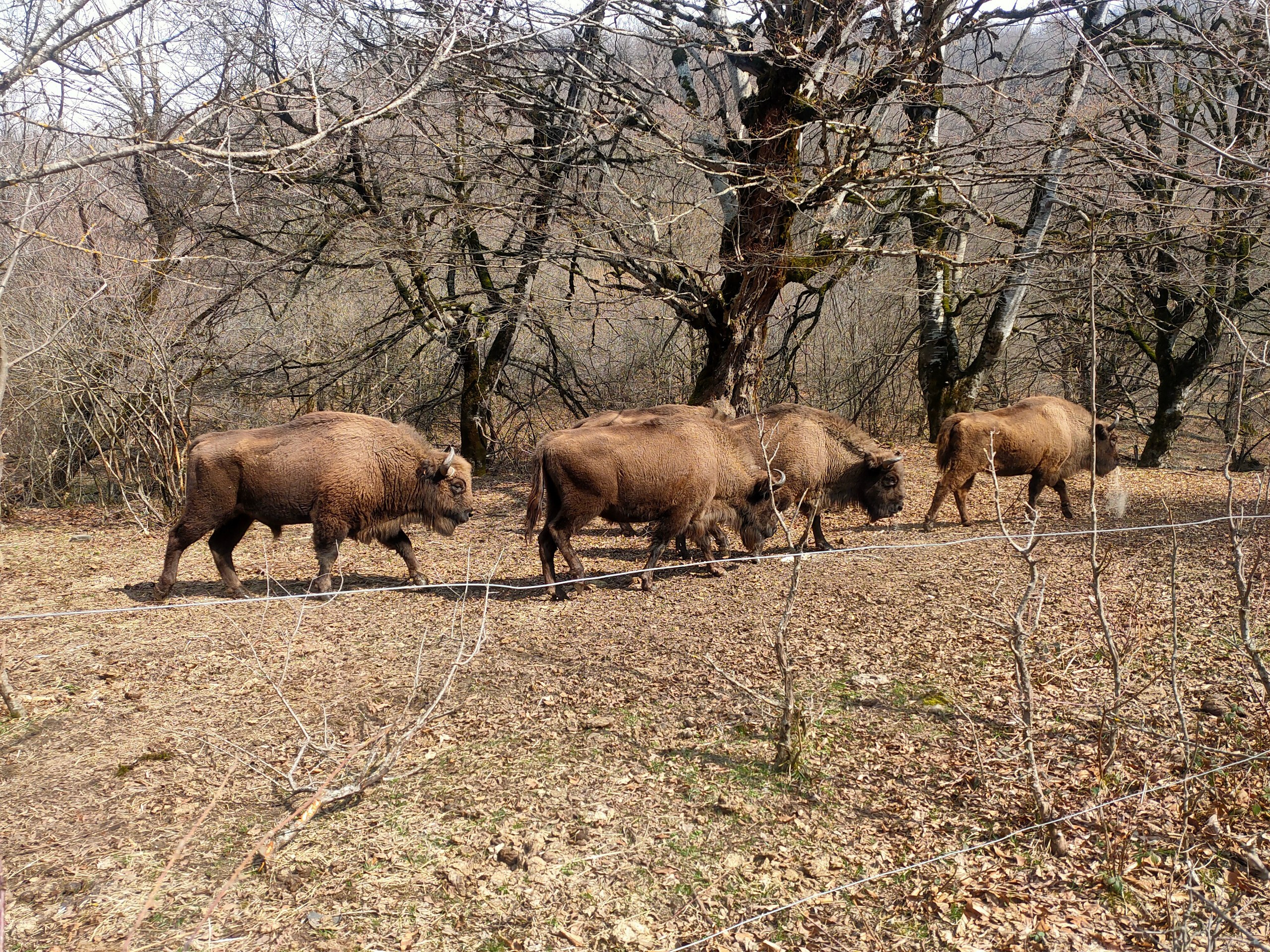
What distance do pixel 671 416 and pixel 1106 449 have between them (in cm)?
671

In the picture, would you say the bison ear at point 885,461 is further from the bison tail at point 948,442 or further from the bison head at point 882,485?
the bison tail at point 948,442

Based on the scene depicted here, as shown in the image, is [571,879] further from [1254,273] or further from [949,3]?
[1254,273]

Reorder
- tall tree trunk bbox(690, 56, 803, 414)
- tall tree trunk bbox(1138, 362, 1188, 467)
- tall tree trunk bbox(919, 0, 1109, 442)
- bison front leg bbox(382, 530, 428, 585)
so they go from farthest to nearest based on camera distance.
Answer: tall tree trunk bbox(1138, 362, 1188, 467)
tall tree trunk bbox(690, 56, 803, 414)
tall tree trunk bbox(919, 0, 1109, 442)
bison front leg bbox(382, 530, 428, 585)

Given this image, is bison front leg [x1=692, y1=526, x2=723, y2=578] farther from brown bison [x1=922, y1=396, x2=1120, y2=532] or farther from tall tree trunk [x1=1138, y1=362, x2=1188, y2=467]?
tall tree trunk [x1=1138, y1=362, x2=1188, y2=467]

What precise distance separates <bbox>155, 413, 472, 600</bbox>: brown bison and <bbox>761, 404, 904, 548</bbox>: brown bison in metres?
3.68

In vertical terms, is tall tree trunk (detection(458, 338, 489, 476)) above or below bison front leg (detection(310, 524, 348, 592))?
above

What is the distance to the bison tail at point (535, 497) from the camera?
8766mm

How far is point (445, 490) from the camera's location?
954 cm

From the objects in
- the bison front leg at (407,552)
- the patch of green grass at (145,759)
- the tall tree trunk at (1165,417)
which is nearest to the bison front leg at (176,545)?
the bison front leg at (407,552)

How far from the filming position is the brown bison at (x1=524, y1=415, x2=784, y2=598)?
28.5 feet

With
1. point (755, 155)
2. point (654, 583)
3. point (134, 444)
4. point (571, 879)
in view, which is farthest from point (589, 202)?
point (571, 879)

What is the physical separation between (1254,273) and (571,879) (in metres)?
17.8

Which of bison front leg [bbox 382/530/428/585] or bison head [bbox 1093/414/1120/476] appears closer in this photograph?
bison front leg [bbox 382/530/428/585]

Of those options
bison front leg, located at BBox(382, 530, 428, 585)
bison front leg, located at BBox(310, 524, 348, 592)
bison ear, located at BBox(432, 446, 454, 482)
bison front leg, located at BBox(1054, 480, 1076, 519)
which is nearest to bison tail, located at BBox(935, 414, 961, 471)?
bison front leg, located at BBox(1054, 480, 1076, 519)
